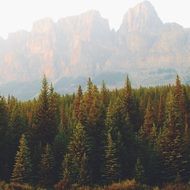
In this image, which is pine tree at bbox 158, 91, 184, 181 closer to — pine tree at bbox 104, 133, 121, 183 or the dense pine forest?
the dense pine forest

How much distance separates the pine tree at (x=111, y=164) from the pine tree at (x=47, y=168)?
756 centimetres

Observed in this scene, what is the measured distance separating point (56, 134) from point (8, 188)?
99.6 ft

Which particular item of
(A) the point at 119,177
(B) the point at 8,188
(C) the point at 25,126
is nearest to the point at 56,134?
(C) the point at 25,126

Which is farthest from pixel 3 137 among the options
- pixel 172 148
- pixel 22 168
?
pixel 172 148

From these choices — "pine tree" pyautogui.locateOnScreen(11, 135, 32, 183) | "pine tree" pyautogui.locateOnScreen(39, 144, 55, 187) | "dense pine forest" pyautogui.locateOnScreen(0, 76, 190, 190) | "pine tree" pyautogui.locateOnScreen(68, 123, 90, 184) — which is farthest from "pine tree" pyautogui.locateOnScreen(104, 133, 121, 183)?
"pine tree" pyautogui.locateOnScreen(11, 135, 32, 183)

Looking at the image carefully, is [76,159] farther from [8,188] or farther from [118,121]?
[8,188]

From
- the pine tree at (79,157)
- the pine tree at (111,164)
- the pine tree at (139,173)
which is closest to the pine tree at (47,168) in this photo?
the pine tree at (79,157)

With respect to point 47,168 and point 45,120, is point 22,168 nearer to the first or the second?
point 47,168

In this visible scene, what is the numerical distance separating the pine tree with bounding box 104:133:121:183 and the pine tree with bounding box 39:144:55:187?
7.56m

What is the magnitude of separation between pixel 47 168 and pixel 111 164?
8.82 metres

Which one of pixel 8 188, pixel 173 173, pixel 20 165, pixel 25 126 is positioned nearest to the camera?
pixel 8 188

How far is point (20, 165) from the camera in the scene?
62.3m

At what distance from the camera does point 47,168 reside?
A: 215 ft

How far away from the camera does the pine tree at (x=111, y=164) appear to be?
6384 cm
